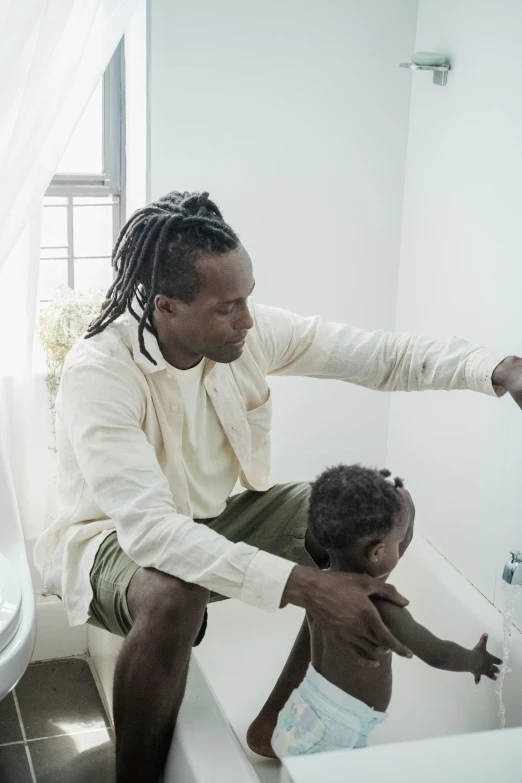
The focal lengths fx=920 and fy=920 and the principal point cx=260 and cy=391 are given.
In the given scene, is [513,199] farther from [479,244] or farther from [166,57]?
[166,57]

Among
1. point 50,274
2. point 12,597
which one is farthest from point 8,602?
point 50,274

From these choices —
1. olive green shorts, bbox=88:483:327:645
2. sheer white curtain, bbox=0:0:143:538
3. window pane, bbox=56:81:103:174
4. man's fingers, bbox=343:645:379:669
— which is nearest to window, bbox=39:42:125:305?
window pane, bbox=56:81:103:174

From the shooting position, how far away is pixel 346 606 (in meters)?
1.31

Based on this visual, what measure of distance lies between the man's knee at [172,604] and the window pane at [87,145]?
4.26 ft

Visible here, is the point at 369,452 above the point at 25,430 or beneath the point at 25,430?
beneath

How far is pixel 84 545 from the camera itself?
65.5 inches

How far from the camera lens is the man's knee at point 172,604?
4.64 feet

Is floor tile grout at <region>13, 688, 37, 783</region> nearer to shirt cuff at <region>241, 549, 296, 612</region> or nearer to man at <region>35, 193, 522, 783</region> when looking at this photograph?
man at <region>35, 193, 522, 783</region>

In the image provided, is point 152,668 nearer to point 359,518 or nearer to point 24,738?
point 359,518

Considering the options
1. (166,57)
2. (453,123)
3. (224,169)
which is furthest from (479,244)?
(166,57)

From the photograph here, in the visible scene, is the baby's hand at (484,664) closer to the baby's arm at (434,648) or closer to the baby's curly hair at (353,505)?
the baby's arm at (434,648)

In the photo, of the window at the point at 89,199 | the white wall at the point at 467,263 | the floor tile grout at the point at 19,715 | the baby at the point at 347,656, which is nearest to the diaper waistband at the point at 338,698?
the baby at the point at 347,656

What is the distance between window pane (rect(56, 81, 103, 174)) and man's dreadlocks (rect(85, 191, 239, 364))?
2.52ft

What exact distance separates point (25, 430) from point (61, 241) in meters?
0.67
